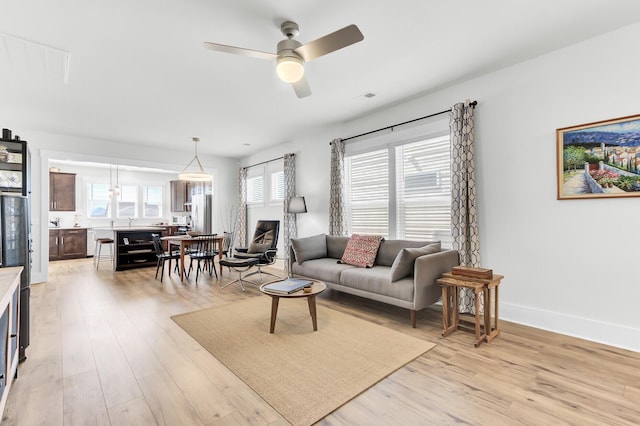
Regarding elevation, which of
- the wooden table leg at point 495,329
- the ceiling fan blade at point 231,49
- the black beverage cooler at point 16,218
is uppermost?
the ceiling fan blade at point 231,49

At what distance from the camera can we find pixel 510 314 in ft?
10.9

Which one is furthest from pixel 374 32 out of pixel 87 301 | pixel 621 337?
pixel 87 301

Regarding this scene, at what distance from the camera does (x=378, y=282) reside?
11.2ft

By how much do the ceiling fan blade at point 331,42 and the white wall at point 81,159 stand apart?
5676mm

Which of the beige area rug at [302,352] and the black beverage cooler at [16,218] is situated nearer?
the beige area rug at [302,352]

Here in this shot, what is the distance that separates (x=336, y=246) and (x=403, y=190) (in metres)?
1.35

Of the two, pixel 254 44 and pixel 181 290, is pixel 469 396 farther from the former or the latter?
pixel 181 290

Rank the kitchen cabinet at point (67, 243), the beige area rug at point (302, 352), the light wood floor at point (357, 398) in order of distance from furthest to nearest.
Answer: the kitchen cabinet at point (67, 243) < the beige area rug at point (302, 352) < the light wood floor at point (357, 398)

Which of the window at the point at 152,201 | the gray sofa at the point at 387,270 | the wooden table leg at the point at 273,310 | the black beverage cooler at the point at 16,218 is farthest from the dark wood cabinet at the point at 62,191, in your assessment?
the wooden table leg at the point at 273,310

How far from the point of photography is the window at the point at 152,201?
9.62m

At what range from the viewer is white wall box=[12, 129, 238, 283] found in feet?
17.4

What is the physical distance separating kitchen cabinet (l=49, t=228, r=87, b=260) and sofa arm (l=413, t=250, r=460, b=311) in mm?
9127

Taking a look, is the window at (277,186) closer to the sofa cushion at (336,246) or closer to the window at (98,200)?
the sofa cushion at (336,246)

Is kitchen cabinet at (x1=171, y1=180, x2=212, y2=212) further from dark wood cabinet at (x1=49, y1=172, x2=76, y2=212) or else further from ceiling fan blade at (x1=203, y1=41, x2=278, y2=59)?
ceiling fan blade at (x1=203, y1=41, x2=278, y2=59)
